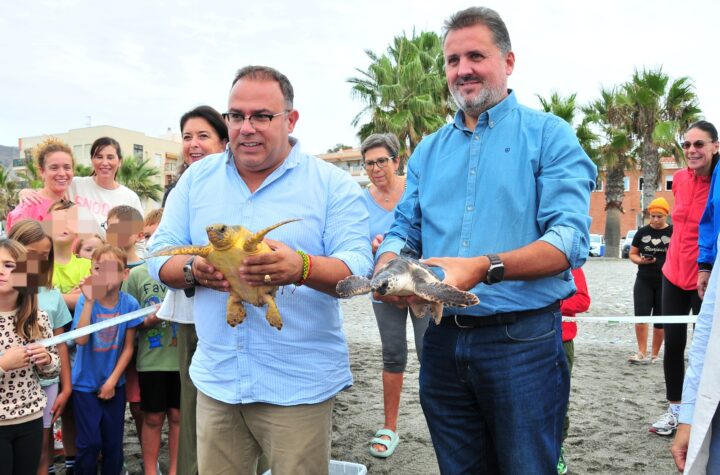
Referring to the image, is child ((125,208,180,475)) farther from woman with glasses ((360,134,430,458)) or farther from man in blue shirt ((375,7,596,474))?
man in blue shirt ((375,7,596,474))

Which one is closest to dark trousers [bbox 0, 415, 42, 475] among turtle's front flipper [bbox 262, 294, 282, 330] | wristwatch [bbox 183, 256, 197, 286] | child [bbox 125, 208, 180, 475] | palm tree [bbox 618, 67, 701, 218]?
child [bbox 125, 208, 180, 475]

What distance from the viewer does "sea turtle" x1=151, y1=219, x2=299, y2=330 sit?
1748 millimetres

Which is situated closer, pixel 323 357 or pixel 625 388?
pixel 323 357

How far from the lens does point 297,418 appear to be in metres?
2.10

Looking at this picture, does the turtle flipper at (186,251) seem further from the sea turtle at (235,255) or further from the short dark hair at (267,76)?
the short dark hair at (267,76)

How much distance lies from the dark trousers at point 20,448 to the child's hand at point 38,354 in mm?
280

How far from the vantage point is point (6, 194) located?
36.4 m

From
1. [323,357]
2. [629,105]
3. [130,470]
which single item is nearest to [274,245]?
[323,357]

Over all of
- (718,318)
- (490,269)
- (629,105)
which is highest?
(629,105)

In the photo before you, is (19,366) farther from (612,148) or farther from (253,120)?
(612,148)

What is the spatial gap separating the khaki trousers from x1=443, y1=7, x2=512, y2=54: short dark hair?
1.48 meters

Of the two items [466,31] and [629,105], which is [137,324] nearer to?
[466,31]

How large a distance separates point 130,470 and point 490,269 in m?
3.15

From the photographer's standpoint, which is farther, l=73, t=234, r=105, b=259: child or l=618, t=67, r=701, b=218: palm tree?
l=618, t=67, r=701, b=218: palm tree
